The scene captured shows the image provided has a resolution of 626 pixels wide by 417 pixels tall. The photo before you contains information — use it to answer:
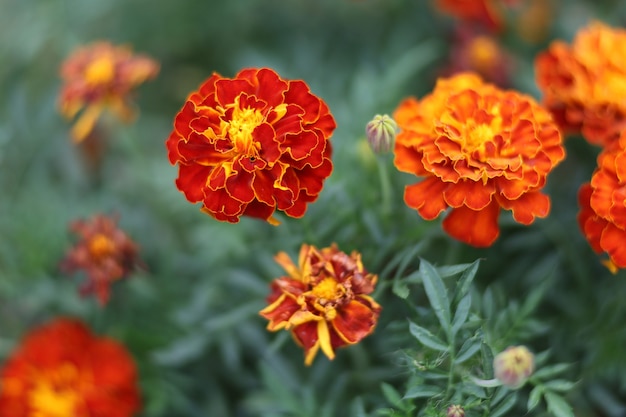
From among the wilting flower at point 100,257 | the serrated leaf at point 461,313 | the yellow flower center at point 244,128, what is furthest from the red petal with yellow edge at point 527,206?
the wilting flower at point 100,257

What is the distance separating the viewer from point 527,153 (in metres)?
0.92

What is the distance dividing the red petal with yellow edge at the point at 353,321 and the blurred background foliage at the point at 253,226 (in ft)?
0.31

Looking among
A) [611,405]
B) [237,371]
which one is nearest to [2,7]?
[237,371]

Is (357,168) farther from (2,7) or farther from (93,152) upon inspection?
(2,7)

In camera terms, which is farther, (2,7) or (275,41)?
(2,7)

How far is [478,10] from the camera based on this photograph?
5.06ft

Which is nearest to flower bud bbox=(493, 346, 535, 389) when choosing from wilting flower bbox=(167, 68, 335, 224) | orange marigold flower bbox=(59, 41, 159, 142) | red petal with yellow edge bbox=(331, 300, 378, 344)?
red petal with yellow edge bbox=(331, 300, 378, 344)

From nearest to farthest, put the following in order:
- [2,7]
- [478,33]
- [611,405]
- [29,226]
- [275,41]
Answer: [611,405]
[29,226]
[478,33]
[275,41]
[2,7]

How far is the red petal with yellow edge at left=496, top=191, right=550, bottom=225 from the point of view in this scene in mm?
900

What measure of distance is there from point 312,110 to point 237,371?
0.58 meters

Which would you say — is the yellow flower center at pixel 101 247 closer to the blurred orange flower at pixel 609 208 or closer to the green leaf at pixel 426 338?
the green leaf at pixel 426 338

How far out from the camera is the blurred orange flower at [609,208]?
88 cm

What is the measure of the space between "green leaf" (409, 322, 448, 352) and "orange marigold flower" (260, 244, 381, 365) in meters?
0.05

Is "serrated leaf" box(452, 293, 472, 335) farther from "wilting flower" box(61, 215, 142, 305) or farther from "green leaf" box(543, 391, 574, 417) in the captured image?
"wilting flower" box(61, 215, 142, 305)
